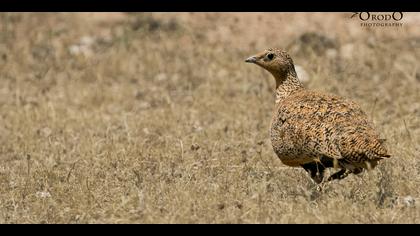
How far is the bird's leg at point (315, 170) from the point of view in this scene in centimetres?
676

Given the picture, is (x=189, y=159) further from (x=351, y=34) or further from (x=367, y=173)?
(x=351, y=34)

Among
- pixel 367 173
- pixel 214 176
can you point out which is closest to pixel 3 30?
pixel 214 176

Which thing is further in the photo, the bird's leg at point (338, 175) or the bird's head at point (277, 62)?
the bird's head at point (277, 62)

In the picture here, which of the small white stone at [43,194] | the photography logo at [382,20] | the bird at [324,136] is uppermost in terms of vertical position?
the photography logo at [382,20]

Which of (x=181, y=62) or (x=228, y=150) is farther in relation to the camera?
(x=181, y=62)

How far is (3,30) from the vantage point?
13.3 metres

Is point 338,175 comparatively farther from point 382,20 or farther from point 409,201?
point 382,20

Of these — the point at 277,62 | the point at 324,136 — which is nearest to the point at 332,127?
the point at 324,136

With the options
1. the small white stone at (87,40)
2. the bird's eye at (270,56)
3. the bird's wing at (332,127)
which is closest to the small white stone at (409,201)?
the bird's wing at (332,127)

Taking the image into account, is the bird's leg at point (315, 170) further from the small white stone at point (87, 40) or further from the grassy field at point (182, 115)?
the small white stone at point (87, 40)

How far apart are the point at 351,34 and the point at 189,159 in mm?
5300

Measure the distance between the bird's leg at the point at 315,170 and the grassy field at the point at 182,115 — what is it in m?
0.10

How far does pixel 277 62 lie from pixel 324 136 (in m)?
1.75
